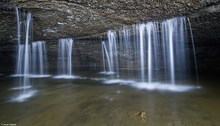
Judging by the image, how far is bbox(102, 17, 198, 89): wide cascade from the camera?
7.21 metres

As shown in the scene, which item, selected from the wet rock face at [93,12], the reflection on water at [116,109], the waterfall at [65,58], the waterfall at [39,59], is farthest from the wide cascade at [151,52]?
the waterfall at [39,59]

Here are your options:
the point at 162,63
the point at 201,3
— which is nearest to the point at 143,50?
the point at 162,63

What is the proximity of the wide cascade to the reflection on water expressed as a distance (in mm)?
1588

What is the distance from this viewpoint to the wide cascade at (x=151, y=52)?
7215mm

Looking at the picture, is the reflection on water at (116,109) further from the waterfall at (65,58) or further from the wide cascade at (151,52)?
the waterfall at (65,58)

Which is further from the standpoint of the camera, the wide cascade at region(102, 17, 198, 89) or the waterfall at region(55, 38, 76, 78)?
the waterfall at region(55, 38, 76, 78)

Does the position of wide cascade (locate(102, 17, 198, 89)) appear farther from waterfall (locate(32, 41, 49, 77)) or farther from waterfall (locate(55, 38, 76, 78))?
waterfall (locate(32, 41, 49, 77))

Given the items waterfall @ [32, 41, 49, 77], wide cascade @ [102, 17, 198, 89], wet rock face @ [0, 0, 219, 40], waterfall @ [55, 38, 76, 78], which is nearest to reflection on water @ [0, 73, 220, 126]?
wide cascade @ [102, 17, 198, 89]

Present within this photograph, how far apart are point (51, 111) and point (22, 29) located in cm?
404

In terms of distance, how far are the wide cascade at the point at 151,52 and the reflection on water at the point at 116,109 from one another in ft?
5.21

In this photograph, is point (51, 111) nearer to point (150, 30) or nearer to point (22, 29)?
point (22, 29)

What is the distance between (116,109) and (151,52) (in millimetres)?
6001

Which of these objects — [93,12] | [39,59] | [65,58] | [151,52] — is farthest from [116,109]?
[39,59]

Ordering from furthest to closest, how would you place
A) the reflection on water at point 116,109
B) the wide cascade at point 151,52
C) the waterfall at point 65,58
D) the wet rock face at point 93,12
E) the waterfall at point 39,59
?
the waterfall at point 39,59 → the waterfall at point 65,58 → the wide cascade at point 151,52 → the wet rock face at point 93,12 → the reflection on water at point 116,109
